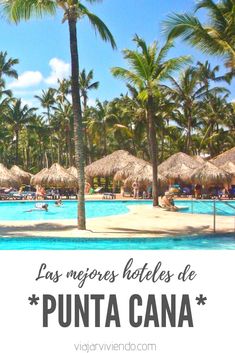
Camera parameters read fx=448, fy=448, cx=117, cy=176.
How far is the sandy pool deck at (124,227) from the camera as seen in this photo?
40.6 ft

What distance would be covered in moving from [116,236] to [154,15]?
312 inches

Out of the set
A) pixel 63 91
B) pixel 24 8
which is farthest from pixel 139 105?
pixel 24 8

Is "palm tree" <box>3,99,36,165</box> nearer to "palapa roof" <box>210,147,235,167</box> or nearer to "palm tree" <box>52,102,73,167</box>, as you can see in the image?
"palm tree" <box>52,102,73,167</box>

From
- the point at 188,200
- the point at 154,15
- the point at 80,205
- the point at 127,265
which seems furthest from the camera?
the point at 188,200

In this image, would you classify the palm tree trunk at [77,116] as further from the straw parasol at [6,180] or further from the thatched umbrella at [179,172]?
the thatched umbrella at [179,172]

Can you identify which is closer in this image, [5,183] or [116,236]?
[116,236]

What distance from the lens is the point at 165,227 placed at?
1416cm

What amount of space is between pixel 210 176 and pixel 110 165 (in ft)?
31.6

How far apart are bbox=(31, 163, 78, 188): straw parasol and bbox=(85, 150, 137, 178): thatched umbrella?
178 inches

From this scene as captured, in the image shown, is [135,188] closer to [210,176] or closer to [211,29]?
[210,176]

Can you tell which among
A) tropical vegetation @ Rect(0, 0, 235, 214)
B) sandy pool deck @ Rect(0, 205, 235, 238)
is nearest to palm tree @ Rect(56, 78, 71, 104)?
tropical vegetation @ Rect(0, 0, 235, 214)

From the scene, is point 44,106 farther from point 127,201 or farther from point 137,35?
point 137,35

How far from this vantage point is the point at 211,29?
1488 centimetres

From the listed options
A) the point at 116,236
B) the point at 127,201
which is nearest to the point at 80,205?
the point at 116,236
